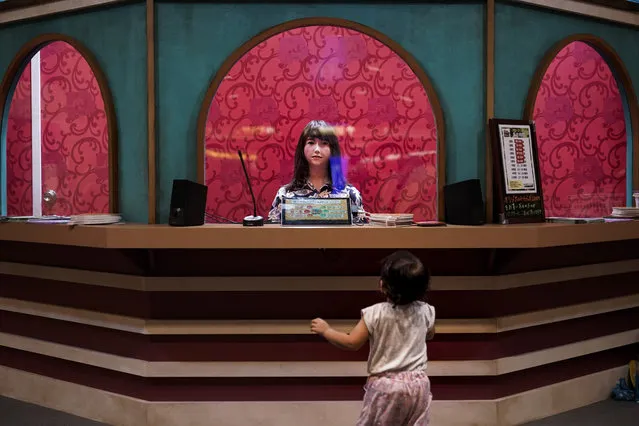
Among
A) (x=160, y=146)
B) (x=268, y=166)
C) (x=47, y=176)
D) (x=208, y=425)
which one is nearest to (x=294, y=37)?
(x=268, y=166)

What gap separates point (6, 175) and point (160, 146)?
4.87ft

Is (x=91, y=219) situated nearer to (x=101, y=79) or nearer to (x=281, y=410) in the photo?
(x=101, y=79)

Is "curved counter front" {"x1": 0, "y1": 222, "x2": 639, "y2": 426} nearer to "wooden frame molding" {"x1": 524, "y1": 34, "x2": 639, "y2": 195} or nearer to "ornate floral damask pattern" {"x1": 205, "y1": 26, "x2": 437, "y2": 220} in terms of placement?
"wooden frame molding" {"x1": 524, "y1": 34, "x2": 639, "y2": 195}

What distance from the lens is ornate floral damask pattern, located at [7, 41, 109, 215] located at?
4.39 m

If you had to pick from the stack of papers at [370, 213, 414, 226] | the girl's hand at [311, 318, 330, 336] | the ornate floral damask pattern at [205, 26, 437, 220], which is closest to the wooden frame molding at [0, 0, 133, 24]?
the ornate floral damask pattern at [205, 26, 437, 220]

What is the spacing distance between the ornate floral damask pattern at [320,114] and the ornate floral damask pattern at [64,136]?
0.85m

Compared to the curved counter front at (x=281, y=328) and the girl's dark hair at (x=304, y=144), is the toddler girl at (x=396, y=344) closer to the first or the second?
the curved counter front at (x=281, y=328)

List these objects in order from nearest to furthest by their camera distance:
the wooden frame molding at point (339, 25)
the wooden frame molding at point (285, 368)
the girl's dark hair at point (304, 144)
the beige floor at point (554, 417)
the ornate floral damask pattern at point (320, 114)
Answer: the wooden frame molding at point (285, 368), the beige floor at point (554, 417), the wooden frame molding at point (339, 25), the girl's dark hair at point (304, 144), the ornate floral damask pattern at point (320, 114)

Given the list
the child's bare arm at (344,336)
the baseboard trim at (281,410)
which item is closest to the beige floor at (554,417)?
the baseboard trim at (281,410)

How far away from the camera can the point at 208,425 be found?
338 centimetres

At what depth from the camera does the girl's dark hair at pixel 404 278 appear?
2.28m

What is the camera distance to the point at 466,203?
11.0 ft

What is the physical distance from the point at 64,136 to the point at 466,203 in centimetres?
294

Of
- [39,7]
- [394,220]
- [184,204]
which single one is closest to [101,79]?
[39,7]
